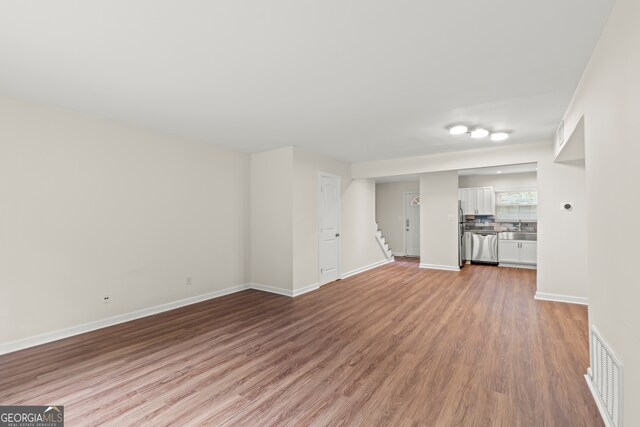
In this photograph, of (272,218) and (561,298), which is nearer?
(561,298)

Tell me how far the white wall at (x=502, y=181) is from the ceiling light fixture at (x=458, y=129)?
5.25 m

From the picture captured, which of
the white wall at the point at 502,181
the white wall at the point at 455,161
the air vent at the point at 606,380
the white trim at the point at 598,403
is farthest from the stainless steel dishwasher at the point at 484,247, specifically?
the air vent at the point at 606,380

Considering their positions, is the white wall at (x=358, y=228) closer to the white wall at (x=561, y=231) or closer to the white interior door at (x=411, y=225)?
the white interior door at (x=411, y=225)

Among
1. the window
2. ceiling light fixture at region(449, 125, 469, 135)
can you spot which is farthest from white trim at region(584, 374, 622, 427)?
the window

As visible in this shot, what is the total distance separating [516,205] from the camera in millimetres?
8375

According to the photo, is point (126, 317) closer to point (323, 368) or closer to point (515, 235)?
point (323, 368)

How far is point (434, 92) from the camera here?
293 centimetres

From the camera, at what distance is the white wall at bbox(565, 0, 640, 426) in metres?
1.45

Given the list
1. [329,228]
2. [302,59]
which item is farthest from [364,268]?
[302,59]

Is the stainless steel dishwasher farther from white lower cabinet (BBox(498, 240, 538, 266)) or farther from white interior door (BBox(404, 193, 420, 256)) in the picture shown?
white interior door (BBox(404, 193, 420, 256))

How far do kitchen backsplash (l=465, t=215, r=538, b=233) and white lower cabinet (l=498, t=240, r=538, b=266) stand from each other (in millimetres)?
667

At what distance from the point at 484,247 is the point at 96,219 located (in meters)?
8.46

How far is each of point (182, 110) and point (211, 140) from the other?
4.37ft

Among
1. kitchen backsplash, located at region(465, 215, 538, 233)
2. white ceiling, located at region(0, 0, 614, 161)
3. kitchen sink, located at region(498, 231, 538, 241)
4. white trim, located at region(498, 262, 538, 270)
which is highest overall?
white ceiling, located at region(0, 0, 614, 161)
